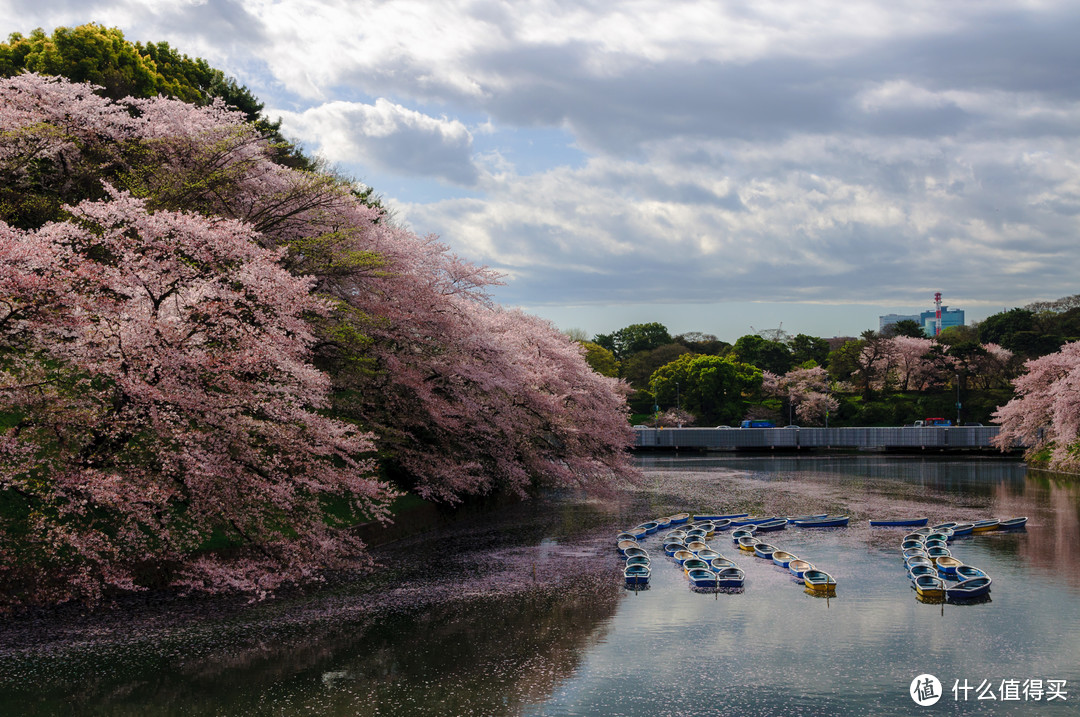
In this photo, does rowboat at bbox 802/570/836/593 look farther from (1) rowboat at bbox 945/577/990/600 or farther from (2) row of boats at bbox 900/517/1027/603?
(1) rowboat at bbox 945/577/990/600

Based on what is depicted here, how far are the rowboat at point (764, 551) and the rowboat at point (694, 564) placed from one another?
139 inches

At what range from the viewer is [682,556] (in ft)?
96.1

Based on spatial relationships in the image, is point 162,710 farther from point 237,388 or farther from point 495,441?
point 495,441

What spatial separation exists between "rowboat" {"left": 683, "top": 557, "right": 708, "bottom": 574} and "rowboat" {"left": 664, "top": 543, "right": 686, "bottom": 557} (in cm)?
237

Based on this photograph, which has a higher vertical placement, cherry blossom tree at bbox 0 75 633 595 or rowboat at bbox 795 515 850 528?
cherry blossom tree at bbox 0 75 633 595

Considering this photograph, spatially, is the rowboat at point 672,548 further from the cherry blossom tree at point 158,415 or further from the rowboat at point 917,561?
the cherry blossom tree at point 158,415

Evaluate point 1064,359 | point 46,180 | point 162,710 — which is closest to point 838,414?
point 1064,359

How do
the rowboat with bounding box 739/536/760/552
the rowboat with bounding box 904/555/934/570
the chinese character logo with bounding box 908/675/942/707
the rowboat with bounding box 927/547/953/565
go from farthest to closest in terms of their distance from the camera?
the rowboat with bounding box 739/536/760/552, the rowboat with bounding box 927/547/953/565, the rowboat with bounding box 904/555/934/570, the chinese character logo with bounding box 908/675/942/707

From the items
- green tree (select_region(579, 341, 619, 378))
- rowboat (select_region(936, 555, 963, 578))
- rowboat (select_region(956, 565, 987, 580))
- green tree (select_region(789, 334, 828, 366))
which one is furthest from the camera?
green tree (select_region(789, 334, 828, 366))

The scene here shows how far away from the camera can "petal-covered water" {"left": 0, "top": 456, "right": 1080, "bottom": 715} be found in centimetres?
1577

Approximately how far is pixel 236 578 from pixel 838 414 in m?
101

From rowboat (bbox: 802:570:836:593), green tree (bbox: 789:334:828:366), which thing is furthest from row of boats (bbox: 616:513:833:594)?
green tree (bbox: 789:334:828:366)

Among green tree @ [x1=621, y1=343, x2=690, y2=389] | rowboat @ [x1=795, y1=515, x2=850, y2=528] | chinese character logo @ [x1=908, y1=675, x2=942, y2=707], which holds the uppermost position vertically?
green tree @ [x1=621, y1=343, x2=690, y2=389]

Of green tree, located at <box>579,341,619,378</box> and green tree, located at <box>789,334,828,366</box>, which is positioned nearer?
green tree, located at <box>579,341,619,378</box>
